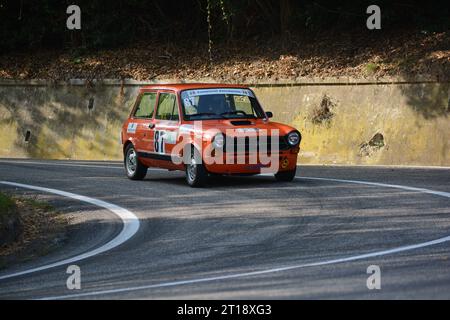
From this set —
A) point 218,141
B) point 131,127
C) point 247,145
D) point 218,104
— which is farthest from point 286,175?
point 131,127

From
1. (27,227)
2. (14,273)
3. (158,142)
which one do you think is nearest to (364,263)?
(14,273)

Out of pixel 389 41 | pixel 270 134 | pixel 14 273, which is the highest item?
pixel 389 41

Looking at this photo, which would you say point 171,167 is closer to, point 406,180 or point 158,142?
point 158,142

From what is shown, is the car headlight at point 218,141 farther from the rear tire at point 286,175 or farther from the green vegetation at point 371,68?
the green vegetation at point 371,68

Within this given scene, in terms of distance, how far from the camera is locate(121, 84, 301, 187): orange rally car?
1684 cm

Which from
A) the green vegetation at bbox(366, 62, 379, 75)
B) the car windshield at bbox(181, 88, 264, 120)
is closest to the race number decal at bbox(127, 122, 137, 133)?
the car windshield at bbox(181, 88, 264, 120)

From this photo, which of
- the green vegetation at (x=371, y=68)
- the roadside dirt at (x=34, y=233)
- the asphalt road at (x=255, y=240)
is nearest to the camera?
the asphalt road at (x=255, y=240)

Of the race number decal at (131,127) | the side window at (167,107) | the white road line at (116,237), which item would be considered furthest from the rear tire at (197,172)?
the race number decal at (131,127)

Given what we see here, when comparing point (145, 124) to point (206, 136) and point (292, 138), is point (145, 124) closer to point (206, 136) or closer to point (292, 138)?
point (206, 136)

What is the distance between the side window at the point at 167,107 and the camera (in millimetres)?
18006

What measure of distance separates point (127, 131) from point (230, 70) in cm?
795

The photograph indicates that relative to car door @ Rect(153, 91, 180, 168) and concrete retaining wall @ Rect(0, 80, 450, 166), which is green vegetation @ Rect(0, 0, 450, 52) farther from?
car door @ Rect(153, 91, 180, 168)

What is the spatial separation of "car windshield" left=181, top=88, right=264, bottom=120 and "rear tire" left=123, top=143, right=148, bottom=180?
1.63 meters

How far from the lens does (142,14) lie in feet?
105
